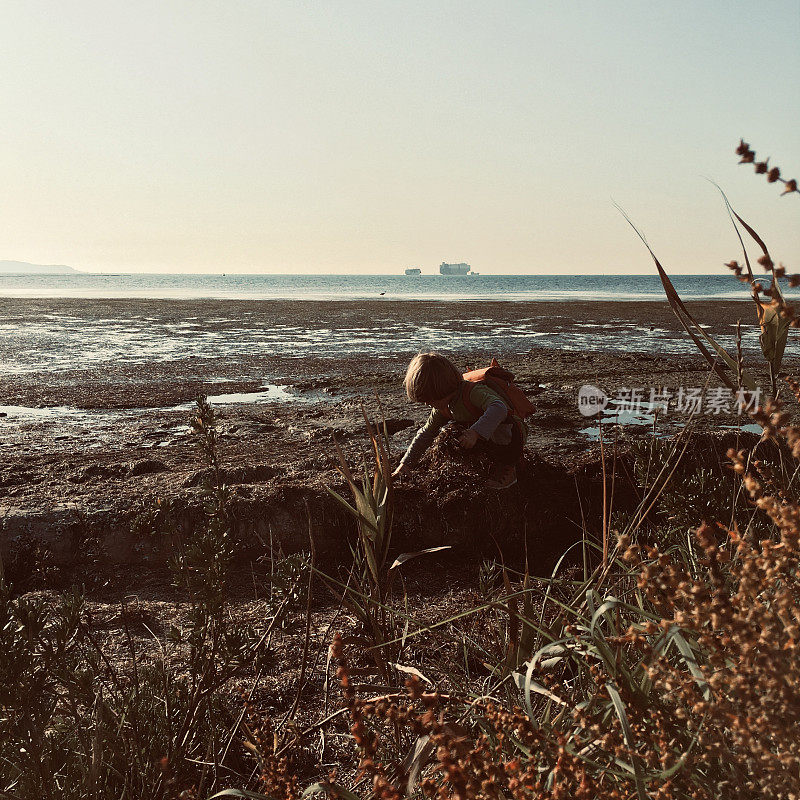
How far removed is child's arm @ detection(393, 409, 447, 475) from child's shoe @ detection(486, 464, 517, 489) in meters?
0.47

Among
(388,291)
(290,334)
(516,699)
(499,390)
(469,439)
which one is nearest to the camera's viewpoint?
(516,699)

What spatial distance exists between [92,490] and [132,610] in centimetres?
151

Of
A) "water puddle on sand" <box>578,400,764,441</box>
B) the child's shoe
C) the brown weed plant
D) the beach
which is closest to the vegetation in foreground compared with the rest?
the brown weed plant

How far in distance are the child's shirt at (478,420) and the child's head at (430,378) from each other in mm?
150

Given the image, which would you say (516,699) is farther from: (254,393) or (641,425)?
(254,393)

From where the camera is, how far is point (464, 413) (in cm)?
470

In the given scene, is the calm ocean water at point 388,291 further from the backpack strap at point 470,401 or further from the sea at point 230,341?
the backpack strap at point 470,401

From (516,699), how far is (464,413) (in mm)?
2887

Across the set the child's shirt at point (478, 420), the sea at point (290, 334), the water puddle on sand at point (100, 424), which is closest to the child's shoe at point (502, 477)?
the child's shirt at point (478, 420)

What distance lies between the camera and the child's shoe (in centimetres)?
446

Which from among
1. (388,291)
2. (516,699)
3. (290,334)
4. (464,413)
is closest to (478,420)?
(464,413)

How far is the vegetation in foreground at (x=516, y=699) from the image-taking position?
3.40 feet

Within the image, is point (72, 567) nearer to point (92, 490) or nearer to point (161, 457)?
point (92, 490)

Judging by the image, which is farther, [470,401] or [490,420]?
[470,401]
